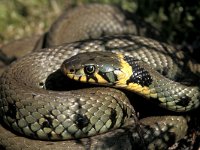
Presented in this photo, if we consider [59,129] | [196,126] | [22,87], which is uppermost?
[22,87]

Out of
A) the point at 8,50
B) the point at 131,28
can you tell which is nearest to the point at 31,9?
the point at 8,50

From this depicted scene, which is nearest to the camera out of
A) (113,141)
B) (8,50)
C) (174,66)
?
(113,141)

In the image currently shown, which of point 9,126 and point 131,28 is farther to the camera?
point 131,28

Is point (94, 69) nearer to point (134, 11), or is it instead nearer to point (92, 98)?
point (92, 98)

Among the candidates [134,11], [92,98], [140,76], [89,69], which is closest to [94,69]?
[89,69]

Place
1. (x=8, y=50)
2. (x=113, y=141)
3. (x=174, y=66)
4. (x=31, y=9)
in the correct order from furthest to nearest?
(x=31, y=9) → (x=8, y=50) → (x=174, y=66) → (x=113, y=141)

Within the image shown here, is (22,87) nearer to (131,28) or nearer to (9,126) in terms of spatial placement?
(9,126)

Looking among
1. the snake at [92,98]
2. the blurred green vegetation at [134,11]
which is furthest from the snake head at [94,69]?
the blurred green vegetation at [134,11]
